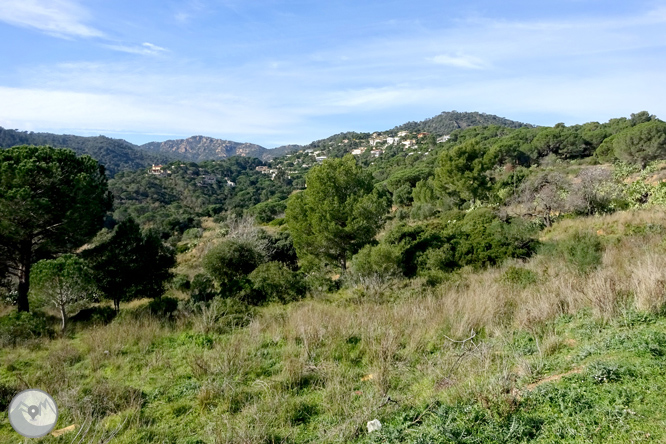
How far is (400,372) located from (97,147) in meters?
137

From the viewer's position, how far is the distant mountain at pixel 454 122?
123062 millimetres

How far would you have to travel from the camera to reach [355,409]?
130 inches

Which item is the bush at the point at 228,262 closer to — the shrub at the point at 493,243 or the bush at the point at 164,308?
the bush at the point at 164,308

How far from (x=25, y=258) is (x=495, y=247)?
1468cm

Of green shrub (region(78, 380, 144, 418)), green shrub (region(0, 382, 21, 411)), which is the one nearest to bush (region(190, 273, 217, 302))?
green shrub (region(0, 382, 21, 411))

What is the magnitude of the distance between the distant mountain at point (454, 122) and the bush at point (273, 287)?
116m

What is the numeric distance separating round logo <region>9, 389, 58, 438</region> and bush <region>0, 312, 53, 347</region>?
771 centimetres

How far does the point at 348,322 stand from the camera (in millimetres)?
5766

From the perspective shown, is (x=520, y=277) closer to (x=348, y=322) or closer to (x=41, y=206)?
(x=348, y=322)

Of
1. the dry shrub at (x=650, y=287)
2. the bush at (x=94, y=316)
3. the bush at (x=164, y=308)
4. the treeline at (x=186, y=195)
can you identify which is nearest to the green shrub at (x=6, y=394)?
the bush at (x=164, y=308)

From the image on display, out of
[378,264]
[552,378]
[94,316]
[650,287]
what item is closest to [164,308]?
[94,316]

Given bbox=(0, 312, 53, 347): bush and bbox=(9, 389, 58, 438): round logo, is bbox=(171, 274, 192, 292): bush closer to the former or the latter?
bbox=(0, 312, 53, 347): bush

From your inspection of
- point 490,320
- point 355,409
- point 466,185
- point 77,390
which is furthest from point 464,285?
point 466,185

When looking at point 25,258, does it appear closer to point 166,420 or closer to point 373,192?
point 166,420
